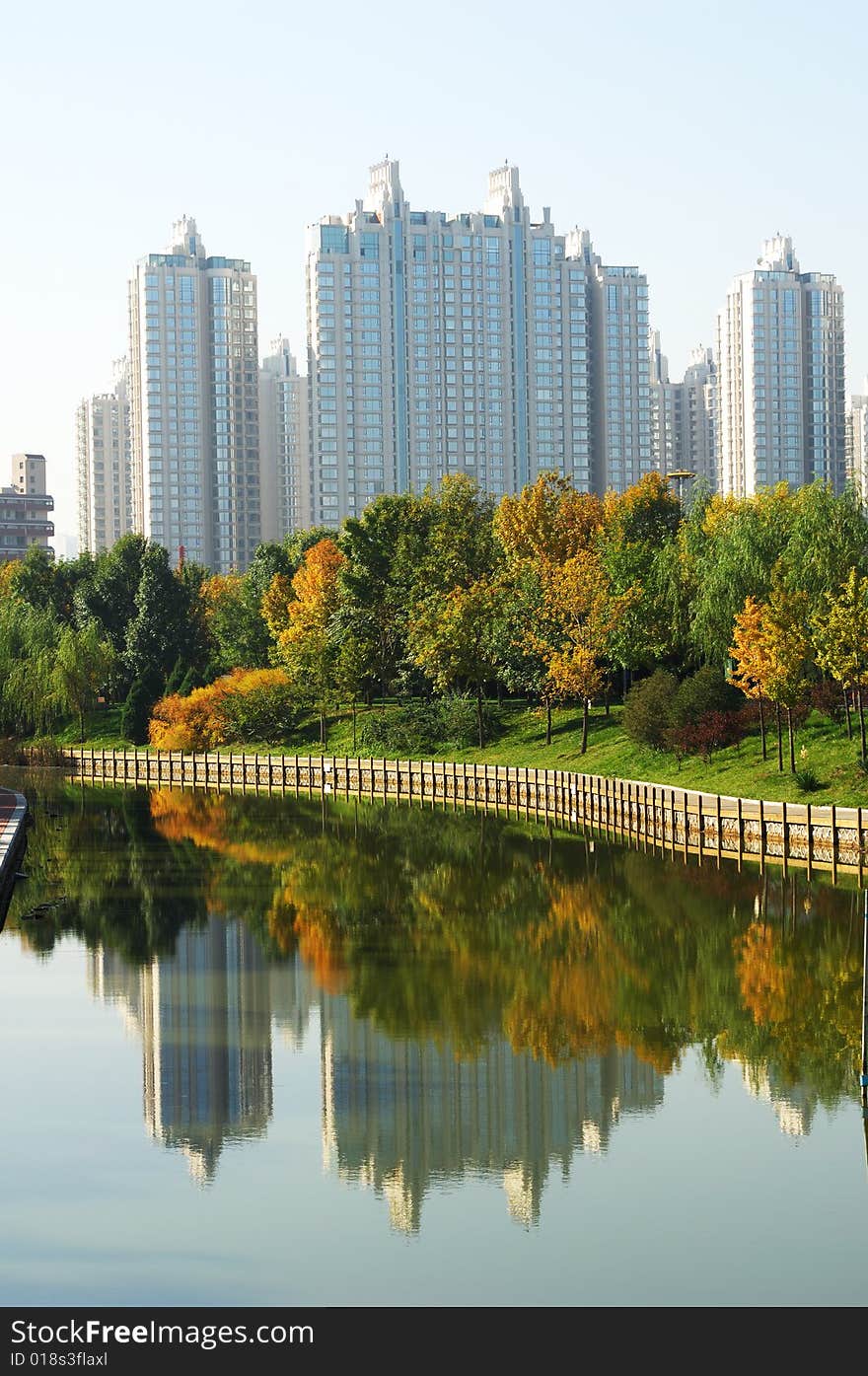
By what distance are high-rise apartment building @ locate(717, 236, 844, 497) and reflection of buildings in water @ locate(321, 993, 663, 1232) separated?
560ft

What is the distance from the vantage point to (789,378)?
193000 mm

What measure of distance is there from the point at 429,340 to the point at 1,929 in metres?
146

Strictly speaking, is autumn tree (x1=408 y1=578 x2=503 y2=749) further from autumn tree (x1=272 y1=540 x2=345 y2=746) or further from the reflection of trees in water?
the reflection of trees in water

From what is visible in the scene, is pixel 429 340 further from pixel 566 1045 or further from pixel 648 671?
pixel 566 1045

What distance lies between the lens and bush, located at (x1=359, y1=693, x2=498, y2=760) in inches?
3120

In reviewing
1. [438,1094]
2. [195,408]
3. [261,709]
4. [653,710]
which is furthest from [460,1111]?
[195,408]

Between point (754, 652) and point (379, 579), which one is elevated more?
point (379, 579)

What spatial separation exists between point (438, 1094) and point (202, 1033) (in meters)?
6.04

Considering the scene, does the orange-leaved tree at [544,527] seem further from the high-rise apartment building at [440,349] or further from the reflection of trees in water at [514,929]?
the high-rise apartment building at [440,349]

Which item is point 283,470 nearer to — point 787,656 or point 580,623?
point 580,623

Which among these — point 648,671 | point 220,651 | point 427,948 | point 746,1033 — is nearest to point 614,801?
point 648,671

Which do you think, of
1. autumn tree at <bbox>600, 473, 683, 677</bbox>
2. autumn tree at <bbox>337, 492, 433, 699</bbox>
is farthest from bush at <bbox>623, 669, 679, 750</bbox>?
autumn tree at <bbox>337, 492, 433, 699</bbox>

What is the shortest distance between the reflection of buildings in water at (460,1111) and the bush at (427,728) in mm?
50837

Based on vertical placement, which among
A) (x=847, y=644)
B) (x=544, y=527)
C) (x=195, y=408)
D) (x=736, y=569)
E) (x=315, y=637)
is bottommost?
(x=847, y=644)
